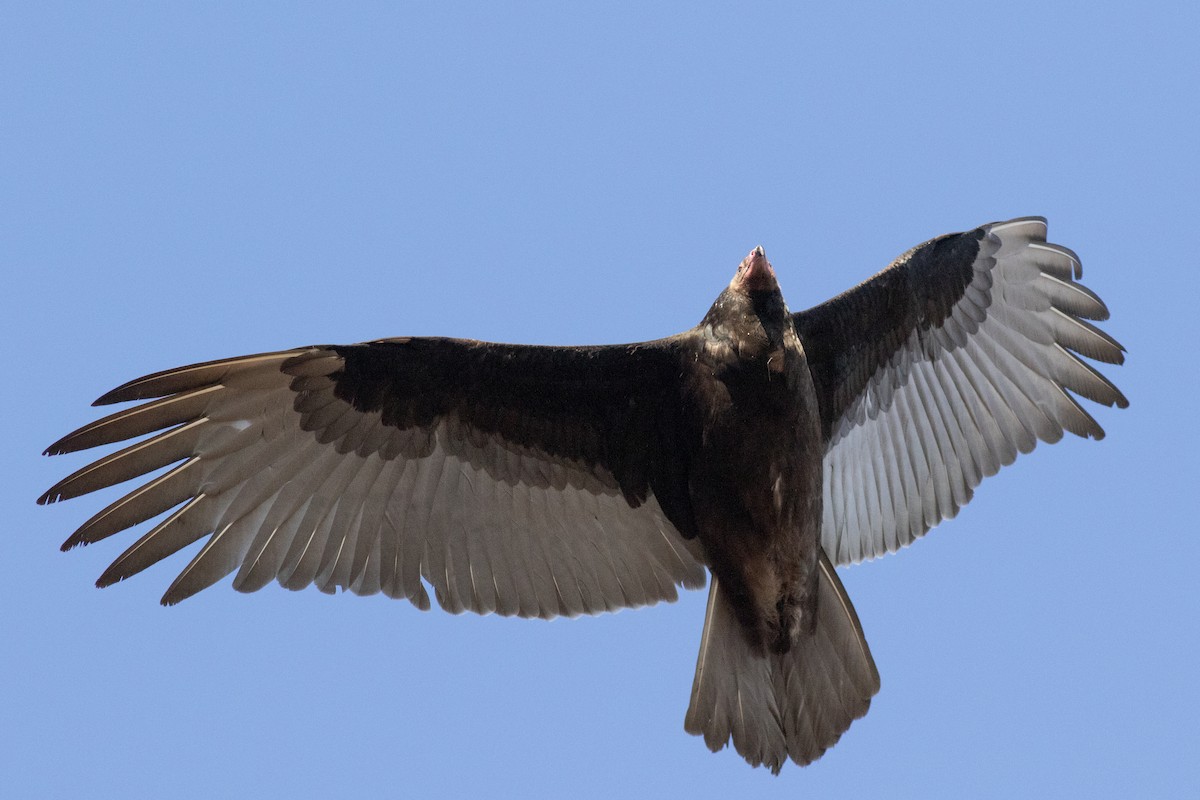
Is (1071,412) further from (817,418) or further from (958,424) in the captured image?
(817,418)

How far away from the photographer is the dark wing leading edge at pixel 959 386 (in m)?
7.12

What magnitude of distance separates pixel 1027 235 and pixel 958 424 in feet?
3.14

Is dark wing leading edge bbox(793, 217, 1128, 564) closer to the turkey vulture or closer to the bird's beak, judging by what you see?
the turkey vulture

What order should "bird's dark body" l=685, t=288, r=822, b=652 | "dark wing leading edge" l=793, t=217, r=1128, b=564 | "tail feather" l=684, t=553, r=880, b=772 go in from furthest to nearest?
"dark wing leading edge" l=793, t=217, r=1128, b=564 → "tail feather" l=684, t=553, r=880, b=772 → "bird's dark body" l=685, t=288, r=822, b=652

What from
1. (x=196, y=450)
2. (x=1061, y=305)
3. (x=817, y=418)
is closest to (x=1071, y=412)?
(x=1061, y=305)

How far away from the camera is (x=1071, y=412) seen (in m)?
7.15

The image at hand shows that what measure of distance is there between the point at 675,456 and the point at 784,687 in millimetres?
1120

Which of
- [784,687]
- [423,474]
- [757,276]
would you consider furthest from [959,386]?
[423,474]

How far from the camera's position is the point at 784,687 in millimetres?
6539

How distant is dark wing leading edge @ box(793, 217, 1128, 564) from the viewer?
280 inches

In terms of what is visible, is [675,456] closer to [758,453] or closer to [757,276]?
[758,453]

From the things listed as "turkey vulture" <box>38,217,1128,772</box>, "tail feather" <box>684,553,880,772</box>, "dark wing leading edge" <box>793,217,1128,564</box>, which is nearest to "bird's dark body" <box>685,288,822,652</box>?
"turkey vulture" <box>38,217,1128,772</box>

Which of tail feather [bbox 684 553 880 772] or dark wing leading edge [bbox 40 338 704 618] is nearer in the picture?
dark wing leading edge [bbox 40 338 704 618]

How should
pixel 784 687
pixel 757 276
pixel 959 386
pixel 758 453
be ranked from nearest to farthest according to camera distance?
pixel 758 453
pixel 757 276
pixel 784 687
pixel 959 386
